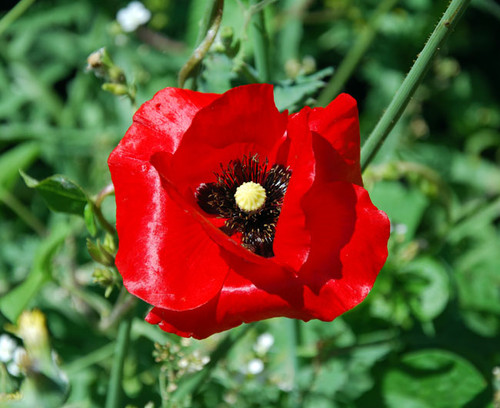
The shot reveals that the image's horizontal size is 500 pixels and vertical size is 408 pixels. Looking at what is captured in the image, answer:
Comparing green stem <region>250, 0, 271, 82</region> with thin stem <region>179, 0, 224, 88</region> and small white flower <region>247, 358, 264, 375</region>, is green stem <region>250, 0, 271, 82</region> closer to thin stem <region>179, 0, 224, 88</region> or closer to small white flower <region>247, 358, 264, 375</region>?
thin stem <region>179, 0, 224, 88</region>

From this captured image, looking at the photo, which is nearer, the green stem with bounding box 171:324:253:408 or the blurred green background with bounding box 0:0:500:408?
the green stem with bounding box 171:324:253:408

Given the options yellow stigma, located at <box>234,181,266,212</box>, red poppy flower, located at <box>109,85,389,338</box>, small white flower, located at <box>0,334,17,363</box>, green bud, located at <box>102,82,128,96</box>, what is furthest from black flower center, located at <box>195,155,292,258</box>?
small white flower, located at <box>0,334,17,363</box>

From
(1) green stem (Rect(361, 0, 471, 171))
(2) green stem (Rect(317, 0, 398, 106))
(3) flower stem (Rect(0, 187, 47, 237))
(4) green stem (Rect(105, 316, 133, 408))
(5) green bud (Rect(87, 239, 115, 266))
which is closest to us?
(1) green stem (Rect(361, 0, 471, 171))

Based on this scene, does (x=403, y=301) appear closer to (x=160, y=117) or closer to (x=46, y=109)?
(x=160, y=117)

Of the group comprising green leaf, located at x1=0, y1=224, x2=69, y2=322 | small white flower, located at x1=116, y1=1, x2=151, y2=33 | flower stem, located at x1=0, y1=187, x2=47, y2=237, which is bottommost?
flower stem, located at x1=0, y1=187, x2=47, y2=237

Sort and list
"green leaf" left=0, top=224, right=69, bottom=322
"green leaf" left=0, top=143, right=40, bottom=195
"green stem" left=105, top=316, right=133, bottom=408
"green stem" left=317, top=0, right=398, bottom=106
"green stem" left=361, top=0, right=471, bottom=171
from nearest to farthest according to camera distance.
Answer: "green stem" left=361, top=0, right=471, bottom=171
"green stem" left=105, top=316, right=133, bottom=408
"green leaf" left=0, top=224, right=69, bottom=322
"green leaf" left=0, top=143, right=40, bottom=195
"green stem" left=317, top=0, right=398, bottom=106

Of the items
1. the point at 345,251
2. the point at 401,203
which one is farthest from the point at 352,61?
the point at 345,251

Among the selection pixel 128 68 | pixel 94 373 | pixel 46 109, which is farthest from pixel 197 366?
pixel 46 109
